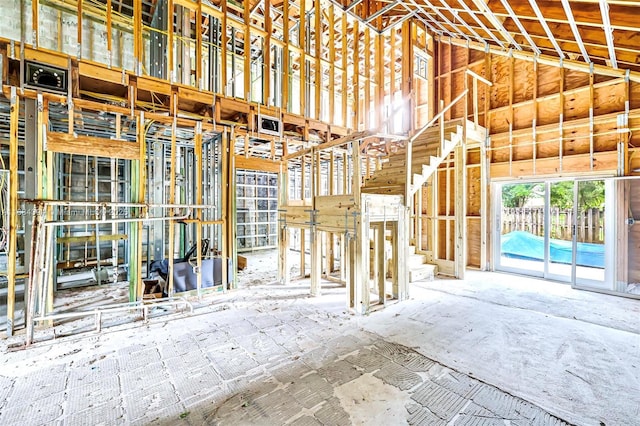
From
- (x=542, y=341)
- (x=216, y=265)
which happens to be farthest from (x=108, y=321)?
(x=542, y=341)

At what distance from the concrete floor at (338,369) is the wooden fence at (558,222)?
7.43ft

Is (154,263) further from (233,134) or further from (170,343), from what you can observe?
(233,134)

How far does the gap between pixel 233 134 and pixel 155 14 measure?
421 cm

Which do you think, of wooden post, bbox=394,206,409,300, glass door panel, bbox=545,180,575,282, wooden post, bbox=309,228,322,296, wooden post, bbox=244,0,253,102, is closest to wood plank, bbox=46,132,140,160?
wooden post, bbox=244,0,253,102

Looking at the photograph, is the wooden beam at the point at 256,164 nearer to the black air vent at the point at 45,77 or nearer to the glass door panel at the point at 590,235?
the black air vent at the point at 45,77

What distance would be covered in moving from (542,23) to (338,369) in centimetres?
628

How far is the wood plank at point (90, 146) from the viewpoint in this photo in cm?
394

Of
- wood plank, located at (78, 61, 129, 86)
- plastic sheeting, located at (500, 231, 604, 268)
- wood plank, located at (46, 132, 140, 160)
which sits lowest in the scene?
plastic sheeting, located at (500, 231, 604, 268)

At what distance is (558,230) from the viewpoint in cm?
763

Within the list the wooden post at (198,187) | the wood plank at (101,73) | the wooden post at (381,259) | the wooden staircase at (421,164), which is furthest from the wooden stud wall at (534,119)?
the wood plank at (101,73)

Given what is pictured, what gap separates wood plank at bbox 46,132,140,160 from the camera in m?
3.94

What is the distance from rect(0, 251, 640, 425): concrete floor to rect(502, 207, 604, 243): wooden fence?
2.26 meters

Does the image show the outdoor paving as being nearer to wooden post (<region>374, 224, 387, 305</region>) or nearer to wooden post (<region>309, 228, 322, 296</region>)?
wooden post (<region>374, 224, 387, 305</region>)

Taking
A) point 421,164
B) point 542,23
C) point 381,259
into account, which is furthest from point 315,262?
point 542,23
